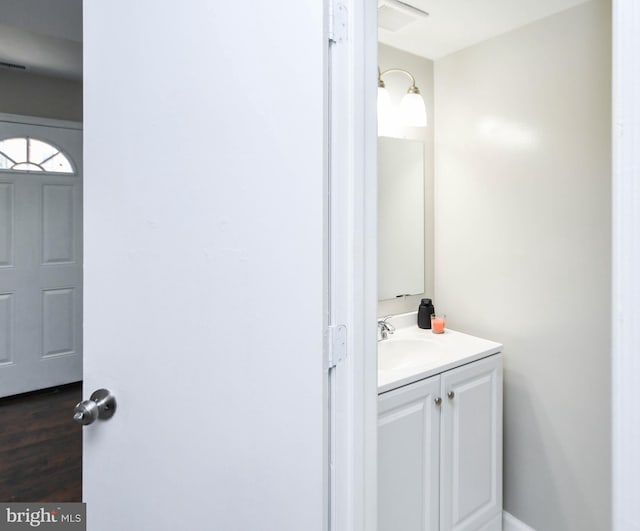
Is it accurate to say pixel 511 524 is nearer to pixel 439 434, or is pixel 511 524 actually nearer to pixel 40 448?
pixel 439 434

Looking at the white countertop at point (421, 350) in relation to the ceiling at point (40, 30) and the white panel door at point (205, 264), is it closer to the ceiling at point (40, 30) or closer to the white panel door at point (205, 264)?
the white panel door at point (205, 264)

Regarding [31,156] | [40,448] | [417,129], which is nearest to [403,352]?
[417,129]

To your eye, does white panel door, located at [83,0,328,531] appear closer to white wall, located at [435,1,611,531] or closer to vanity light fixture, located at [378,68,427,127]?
vanity light fixture, located at [378,68,427,127]

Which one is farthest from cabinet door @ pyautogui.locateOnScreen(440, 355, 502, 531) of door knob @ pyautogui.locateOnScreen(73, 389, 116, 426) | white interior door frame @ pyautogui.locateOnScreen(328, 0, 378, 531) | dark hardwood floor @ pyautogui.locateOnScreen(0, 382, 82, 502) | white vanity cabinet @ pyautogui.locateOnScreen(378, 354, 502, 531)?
dark hardwood floor @ pyautogui.locateOnScreen(0, 382, 82, 502)

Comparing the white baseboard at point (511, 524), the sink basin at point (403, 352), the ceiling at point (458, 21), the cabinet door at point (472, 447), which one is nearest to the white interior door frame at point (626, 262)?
the cabinet door at point (472, 447)

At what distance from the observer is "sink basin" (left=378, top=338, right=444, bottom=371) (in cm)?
190

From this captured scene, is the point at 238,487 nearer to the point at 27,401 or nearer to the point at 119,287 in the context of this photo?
the point at 119,287

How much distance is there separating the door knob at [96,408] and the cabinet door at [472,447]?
3.88 feet

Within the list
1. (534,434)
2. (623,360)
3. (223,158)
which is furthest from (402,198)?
(623,360)

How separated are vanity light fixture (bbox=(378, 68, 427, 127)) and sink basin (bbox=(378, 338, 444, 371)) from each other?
107 cm

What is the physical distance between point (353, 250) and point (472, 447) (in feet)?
4.57

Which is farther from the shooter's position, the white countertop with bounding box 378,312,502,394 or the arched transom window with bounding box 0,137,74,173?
the arched transom window with bounding box 0,137,74,173

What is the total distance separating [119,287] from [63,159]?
3.33 metres

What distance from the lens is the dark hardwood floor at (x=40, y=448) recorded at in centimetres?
231
